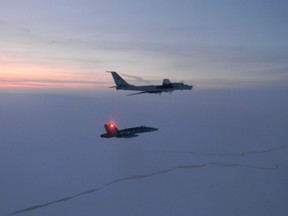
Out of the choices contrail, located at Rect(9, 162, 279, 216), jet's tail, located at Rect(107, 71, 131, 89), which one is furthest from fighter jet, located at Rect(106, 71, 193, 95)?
contrail, located at Rect(9, 162, 279, 216)

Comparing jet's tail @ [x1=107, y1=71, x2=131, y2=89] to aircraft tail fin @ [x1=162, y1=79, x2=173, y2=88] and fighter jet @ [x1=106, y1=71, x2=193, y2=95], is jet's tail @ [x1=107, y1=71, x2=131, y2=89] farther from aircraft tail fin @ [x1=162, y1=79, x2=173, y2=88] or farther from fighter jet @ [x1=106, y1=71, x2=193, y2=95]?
aircraft tail fin @ [x1=162, y1=79, x2=173, y2=88]

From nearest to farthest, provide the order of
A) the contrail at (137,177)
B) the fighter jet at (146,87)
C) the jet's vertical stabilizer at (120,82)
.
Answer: the fighter jet at (146,87), the jet's vertical stabilizer at (120,82), the contrail at (137,177)

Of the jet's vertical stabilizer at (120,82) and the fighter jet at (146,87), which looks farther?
the jet's vertical stabilizer at (120,82)

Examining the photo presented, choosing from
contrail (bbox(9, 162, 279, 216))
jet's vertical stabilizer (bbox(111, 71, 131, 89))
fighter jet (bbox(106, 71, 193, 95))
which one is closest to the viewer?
fighter jet (bbox(106, 71, 193, 95))

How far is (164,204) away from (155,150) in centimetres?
7415

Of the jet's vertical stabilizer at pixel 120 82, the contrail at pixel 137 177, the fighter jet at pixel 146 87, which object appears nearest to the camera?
the fighter jet at pixel 146 87

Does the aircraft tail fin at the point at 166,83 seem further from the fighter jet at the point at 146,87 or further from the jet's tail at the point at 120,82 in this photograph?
the jet's tail at the point at 120,82

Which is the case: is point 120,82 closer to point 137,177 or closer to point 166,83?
point 166,83

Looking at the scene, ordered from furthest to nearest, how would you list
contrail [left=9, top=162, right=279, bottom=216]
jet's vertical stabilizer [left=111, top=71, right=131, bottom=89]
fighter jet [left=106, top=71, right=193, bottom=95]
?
contrail [left=9, top=162, right=279, bottom=216], jet's vertical stabilizer [left=111, top=71, right=131, bottom=89], fighter jet [left=106, top=71, right=193, bottom=95]

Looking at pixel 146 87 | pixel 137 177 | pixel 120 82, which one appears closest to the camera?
pixel 146 87

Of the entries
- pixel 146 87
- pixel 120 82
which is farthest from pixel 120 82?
pixel 146 87

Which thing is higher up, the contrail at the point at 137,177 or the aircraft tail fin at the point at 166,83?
the aircraft tail fin at the point at 166,83

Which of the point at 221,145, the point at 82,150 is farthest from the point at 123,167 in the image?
the point at 221,145

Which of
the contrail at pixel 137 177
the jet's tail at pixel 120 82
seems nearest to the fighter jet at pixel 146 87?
the jet's tail at pixel 120 82
